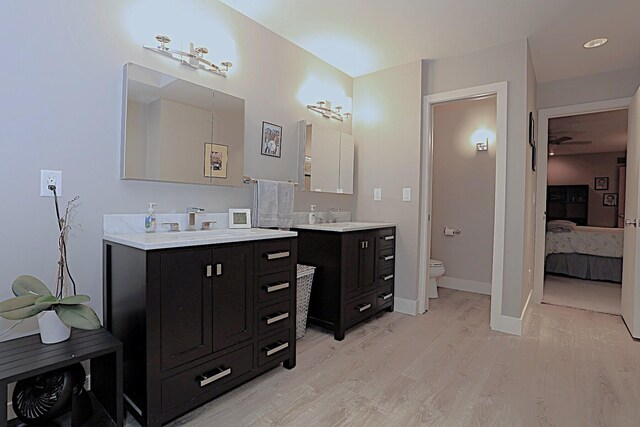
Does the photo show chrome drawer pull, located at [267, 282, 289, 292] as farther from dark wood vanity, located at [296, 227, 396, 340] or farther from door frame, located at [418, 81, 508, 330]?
door frame, located at [418, 81, 508, 330]

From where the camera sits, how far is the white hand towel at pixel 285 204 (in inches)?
108

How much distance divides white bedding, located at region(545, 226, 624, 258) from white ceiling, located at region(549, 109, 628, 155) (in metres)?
1.65

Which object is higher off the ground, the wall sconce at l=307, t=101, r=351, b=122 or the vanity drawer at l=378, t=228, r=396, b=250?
the wall sconce at l=307, t=101, r=351, b=122

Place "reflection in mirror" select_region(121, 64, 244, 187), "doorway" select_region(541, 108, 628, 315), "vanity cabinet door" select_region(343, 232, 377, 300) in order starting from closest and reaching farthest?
1. "reflection in mirror" select_region(121, 64, 244, 187)
2. "vanity cabinet door" select_region(343, 232, 377, 300)
3. "doorway" select_region(541, 108, 628, 315)

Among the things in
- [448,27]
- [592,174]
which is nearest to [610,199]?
[592,174]

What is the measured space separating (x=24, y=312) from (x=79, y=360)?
275 millimetres

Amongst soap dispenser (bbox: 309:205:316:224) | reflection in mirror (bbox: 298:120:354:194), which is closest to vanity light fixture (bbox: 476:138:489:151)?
reflection in mirror (bbox: 298:120:354:194)

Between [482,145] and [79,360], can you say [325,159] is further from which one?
[79,360]

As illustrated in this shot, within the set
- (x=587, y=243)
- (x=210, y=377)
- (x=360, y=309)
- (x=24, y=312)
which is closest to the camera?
(x=24, y=312)

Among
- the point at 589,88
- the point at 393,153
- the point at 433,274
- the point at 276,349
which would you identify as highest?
the point at 589,88

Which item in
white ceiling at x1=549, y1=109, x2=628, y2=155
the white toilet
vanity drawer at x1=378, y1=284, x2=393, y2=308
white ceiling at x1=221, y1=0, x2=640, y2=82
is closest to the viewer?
white ceiling at x1=221, y1=0, x2=640, y2=82

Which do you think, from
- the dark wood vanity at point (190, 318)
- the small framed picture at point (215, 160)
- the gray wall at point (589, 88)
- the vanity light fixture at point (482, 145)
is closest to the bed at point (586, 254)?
the vanity light fixture at point (482, 145)

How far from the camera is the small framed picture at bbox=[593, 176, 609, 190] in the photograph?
8.17 metres

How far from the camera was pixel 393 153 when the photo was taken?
3465 mm
